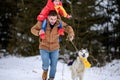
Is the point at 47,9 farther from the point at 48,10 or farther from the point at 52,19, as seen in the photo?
the point at 52,19

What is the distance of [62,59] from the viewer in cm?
1448

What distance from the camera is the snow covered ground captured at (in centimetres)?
898

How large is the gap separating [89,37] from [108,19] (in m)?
1.63

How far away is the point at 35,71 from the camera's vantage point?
10.1m

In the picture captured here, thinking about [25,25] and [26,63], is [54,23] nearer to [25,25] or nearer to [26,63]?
[26,63]

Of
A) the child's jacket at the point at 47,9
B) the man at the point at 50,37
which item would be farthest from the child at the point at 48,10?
the man at the point at 50,37

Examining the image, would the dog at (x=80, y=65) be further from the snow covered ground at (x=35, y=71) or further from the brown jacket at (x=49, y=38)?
the brown jacket at (x=49, y=38)

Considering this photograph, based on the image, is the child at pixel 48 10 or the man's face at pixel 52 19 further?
the man's face at pixel 52 19

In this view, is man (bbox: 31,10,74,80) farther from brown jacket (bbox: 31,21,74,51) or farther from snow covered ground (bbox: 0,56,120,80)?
snow covered ground (bbox: 0,56,120,80)

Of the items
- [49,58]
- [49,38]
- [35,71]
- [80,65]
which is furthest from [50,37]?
[35,71]

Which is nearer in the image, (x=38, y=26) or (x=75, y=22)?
(x=38, y=26)

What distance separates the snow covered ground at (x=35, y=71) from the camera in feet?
29.5

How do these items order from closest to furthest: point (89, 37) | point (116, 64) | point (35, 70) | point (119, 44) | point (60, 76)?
point (60, 76), point (35, 70), point (116, 64), point (89, 37), point (119, 44)

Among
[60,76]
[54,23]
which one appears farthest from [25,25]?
[54,23]
